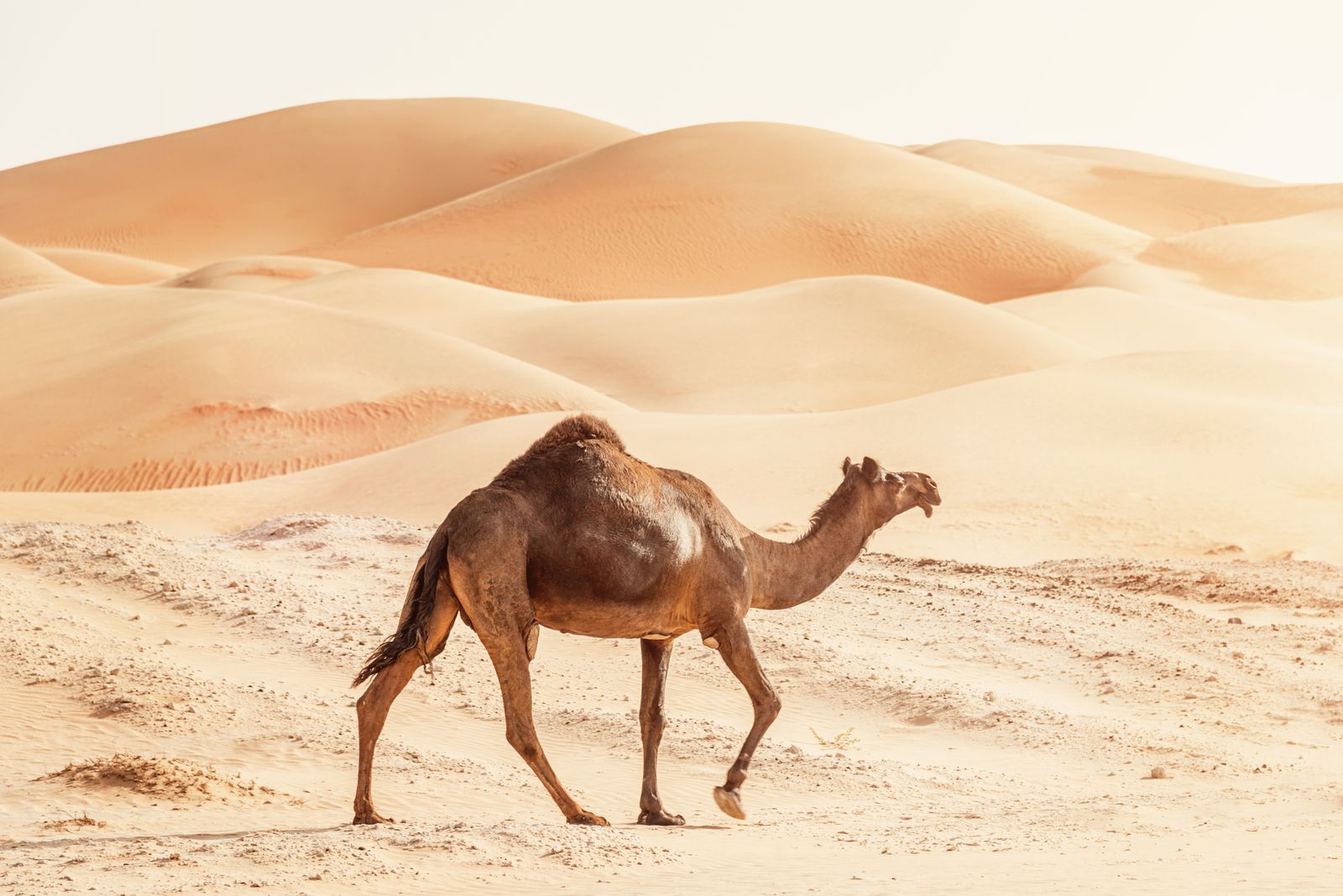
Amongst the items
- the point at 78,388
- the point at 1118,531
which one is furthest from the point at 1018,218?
the point at 1118,531

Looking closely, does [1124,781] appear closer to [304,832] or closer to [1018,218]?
[304,832]

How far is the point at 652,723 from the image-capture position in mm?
9281

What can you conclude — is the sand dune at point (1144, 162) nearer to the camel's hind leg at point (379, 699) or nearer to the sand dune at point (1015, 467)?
the sand dune at point (1015, 467)

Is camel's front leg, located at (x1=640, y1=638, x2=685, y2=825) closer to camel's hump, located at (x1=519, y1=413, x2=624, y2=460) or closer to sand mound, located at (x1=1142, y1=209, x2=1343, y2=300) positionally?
camel's hump, located at (x1=519, y1=413, x2=624, y2=460)

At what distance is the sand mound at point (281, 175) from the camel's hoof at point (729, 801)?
11944 centimetres

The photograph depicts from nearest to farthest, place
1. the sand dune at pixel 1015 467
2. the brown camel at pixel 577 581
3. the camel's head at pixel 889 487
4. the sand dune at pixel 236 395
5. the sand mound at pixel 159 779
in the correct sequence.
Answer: the brown camel at pixel 577 581, the sand mound at pixel 159 779, the camel's head at pixel 889 487, the sand dune at pixel 1015 467, the sand dune at pixel 236 395

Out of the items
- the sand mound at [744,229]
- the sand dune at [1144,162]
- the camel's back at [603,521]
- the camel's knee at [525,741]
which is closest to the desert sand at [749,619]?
the camel's knee at [525,741]

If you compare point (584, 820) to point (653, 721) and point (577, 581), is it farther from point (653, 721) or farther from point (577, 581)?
point (577, 581)

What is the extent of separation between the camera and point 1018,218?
84812 millimetres

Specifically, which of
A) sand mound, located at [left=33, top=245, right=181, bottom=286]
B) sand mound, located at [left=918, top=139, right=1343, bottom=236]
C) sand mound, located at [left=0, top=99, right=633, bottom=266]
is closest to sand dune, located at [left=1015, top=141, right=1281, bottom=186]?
sand mound, located at [left=918, top=139, right=1343, bottom=236]

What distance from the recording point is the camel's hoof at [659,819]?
905 centimetres

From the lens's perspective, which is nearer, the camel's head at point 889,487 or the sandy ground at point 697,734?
the sandy ground at point 697,734

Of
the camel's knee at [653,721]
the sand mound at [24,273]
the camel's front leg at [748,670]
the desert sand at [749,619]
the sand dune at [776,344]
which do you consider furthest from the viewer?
the sand mound at [24,273]

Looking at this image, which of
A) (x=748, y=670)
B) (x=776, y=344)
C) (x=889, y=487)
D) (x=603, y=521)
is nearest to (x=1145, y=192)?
(x=776, y=344)
